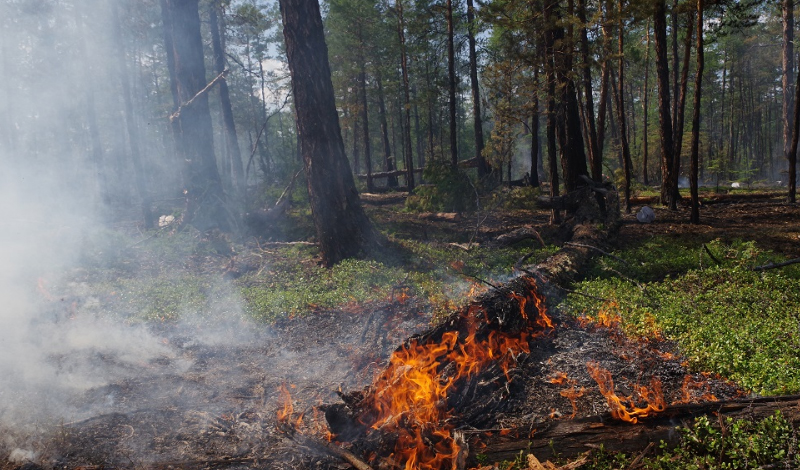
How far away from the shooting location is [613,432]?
356 cm

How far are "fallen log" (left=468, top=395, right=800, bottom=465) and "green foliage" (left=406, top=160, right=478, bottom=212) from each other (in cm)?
1218

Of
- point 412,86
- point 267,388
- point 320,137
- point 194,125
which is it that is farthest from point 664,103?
point 412,86

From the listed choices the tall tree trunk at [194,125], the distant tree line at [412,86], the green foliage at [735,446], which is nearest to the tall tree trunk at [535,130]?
the distant tree line at [412,86]

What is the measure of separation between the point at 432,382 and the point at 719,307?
4.62m

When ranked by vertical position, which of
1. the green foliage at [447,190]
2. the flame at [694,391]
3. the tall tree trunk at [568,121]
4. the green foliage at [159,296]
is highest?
the tall tree trunk at [568,121]

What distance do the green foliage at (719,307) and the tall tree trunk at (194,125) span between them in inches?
447

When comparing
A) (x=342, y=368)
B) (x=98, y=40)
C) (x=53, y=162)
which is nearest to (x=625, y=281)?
(x=342, y=368)

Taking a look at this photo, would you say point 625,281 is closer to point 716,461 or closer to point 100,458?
point 716,461

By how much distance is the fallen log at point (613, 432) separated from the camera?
349cm

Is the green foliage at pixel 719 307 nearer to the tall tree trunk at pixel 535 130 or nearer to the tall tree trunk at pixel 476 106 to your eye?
the tall tree trunk at pixel 535 130

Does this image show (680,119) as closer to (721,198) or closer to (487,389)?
(721,198)

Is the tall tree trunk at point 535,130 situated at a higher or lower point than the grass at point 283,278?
higher

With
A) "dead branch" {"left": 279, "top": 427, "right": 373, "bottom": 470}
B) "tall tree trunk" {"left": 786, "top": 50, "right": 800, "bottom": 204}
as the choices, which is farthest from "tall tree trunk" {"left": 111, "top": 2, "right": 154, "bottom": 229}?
"tall tree trunk" {"left": 786, "top": 50, "right": 800, "bottom": 204}

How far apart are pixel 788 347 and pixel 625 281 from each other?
3.44 metres
